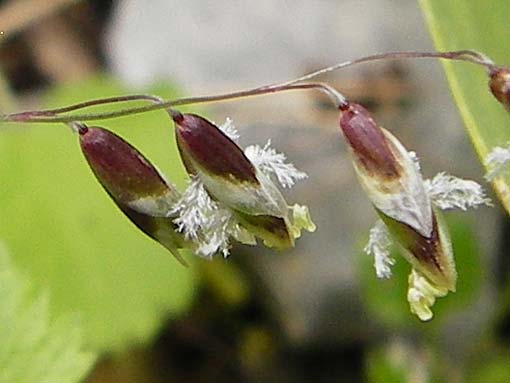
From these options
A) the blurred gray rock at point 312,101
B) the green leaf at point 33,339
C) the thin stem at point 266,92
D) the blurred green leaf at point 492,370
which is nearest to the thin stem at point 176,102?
the thin stem at point 266,92

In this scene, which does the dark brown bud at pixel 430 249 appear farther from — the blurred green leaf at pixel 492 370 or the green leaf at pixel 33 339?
the blurred green leaf at pixel 492 370

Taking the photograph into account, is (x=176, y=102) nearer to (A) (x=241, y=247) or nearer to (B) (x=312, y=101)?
(A) (x=241, y=247)

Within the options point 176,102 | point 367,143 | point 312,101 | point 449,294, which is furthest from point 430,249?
point 312,101

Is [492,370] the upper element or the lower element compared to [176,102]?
lower

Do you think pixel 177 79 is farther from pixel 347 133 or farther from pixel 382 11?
pixel 347 133

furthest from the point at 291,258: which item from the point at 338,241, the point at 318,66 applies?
the point at 318,66

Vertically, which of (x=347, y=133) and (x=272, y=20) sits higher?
(x=272, y=20)

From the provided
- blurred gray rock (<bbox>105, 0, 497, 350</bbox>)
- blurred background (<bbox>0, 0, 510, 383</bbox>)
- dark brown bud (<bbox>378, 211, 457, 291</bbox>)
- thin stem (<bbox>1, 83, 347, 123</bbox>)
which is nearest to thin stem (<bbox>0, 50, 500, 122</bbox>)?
thin stem (<bbox>1, 83, 347, 123</bbox>)
